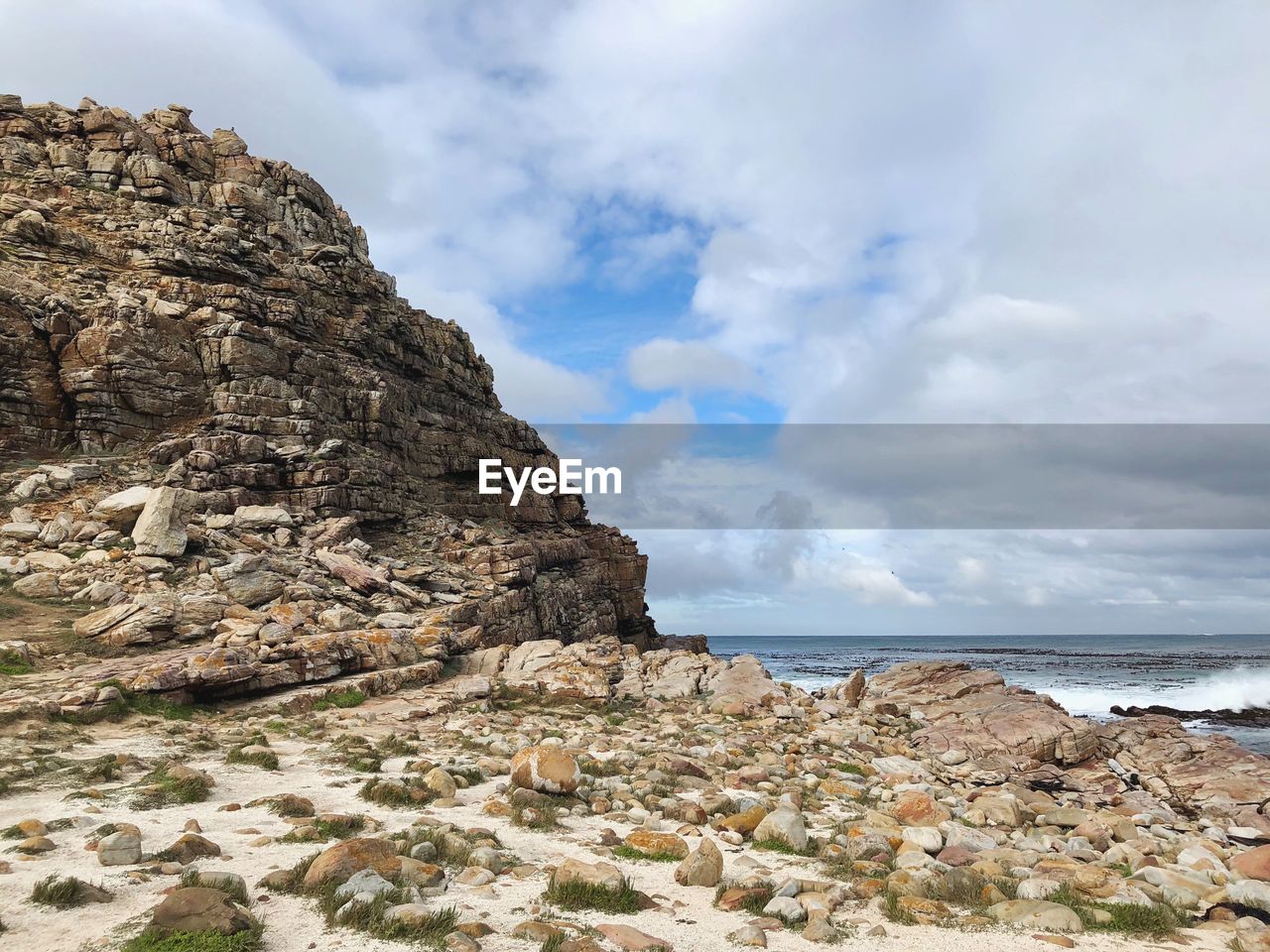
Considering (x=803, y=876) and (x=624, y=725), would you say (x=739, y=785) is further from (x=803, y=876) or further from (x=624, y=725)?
(x=624, y=725)

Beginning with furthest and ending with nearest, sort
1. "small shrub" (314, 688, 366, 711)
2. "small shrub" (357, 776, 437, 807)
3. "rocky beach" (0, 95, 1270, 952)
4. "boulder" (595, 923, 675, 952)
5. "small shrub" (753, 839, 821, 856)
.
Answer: "small shrub" (314, 688, 366, 711), "small shrub" (357, 776, 437, 807), "small shrub" (753, 839, 821, 856), "rocky beach" (0, 95, 1270, 952), "boulder" (595, 923, 675, 952)

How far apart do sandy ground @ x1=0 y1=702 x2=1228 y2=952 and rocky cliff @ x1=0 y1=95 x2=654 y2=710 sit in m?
9.12

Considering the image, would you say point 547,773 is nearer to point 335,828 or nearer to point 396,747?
point 335,828

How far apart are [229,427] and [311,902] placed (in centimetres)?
3159

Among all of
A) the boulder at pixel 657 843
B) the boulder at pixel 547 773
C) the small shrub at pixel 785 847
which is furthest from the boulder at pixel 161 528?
the small shrub at pixel 785 847

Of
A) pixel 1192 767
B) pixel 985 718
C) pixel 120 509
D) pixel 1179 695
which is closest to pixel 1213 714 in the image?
pixel 1179 695

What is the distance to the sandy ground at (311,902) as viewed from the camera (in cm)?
568

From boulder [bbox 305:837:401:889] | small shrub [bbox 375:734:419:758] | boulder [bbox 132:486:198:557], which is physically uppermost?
boulder [bbox 132:486:198:557]

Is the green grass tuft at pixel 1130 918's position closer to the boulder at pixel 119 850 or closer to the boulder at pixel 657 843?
the boulder at pixel 657 843

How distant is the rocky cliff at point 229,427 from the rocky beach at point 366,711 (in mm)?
173

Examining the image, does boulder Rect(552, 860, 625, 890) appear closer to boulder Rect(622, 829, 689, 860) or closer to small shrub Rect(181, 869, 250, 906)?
boulder Rect(622, 829, 689, 860)

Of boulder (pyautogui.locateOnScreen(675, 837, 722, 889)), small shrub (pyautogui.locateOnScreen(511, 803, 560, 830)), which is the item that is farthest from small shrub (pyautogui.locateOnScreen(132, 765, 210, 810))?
boulder (pyautogui.locateOnScreen(675, 837, 722, 889))

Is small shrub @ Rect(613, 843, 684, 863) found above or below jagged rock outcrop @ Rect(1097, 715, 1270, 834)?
above

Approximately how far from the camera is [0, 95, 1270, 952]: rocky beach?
686 centimetres
